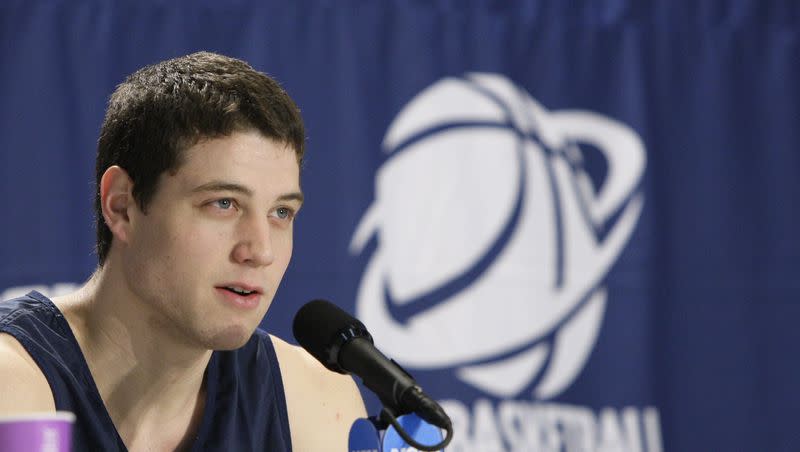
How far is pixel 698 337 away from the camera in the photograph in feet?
8.52

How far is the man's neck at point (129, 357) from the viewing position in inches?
51.3

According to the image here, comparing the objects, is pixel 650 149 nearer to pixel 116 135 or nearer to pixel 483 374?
pixel 483 374

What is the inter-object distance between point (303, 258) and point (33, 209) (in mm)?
663

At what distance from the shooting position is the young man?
1.18 metres

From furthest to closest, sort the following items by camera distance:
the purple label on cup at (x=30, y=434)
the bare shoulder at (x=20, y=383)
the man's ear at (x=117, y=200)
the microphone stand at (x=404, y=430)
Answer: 1. the man's ear at (x=117, y=200)
2. the bare shoulder at (x=20, y=383)
3. the microphone stand at (x=404, y=430)
4. the purple label on cup at (x=30, y=434)

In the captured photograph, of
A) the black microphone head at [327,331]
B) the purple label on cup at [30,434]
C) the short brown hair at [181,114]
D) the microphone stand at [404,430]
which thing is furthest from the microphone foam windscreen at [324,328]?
the purple label on cup at [30,434]

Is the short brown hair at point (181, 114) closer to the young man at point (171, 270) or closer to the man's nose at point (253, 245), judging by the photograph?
the young man at point (171, 270)

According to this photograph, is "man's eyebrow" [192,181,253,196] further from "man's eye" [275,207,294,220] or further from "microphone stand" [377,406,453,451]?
"microphone stand" [377,406,453,451]

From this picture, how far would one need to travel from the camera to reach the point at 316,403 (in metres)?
1.50

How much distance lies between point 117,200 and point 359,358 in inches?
18.5

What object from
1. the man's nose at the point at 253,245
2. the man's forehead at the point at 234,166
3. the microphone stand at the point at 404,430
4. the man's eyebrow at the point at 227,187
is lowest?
the microphone stand at the point at 404,430

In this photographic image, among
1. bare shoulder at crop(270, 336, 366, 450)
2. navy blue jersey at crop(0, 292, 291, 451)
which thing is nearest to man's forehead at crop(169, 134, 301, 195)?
navy blue jersey at crop(0, 292, 291, 451)

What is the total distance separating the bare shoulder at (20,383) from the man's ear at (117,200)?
0.19 meters

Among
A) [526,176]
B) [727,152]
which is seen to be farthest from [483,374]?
[727,152]
